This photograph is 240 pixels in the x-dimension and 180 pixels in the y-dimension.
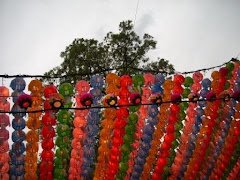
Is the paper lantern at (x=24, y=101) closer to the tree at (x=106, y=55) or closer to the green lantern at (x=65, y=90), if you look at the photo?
the green lantern at (x=65, y=90)

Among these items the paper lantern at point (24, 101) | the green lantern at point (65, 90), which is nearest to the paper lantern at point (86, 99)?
the green lantern at point (65, 90)

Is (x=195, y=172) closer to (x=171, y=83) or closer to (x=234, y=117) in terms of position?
(x=234, y=117)

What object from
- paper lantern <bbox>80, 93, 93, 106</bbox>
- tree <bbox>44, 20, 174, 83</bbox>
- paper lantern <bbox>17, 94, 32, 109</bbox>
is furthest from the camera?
tree <bbox>44, 20, 174, 83</bbox>

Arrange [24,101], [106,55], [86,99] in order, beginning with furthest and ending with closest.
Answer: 1. [106,55]
2. [86,99]
3. [24,101]

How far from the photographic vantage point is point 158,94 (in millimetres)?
5223

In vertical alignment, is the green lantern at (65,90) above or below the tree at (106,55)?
below

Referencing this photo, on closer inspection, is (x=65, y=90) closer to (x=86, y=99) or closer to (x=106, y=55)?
(x=86, y=99)

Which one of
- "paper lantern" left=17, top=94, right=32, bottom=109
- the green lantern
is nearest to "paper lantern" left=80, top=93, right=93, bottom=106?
the green lantern

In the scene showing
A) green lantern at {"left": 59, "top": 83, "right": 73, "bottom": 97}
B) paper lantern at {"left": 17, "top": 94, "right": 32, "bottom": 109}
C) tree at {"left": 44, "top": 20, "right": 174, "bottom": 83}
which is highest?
tree at {"left": 44, "top": 20, "right": 174, "bottom": 83}

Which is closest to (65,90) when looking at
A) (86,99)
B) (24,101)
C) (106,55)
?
(86,99)

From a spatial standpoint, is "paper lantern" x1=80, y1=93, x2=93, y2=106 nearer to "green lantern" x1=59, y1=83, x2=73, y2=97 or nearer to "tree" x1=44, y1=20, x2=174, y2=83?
"green lantern" x1=59, y1=83, x2=73, y2=97

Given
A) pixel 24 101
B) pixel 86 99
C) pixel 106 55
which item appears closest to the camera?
pixel 24 101

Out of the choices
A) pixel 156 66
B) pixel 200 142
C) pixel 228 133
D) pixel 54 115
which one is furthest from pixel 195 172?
pixel 156 66

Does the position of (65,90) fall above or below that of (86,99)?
above
